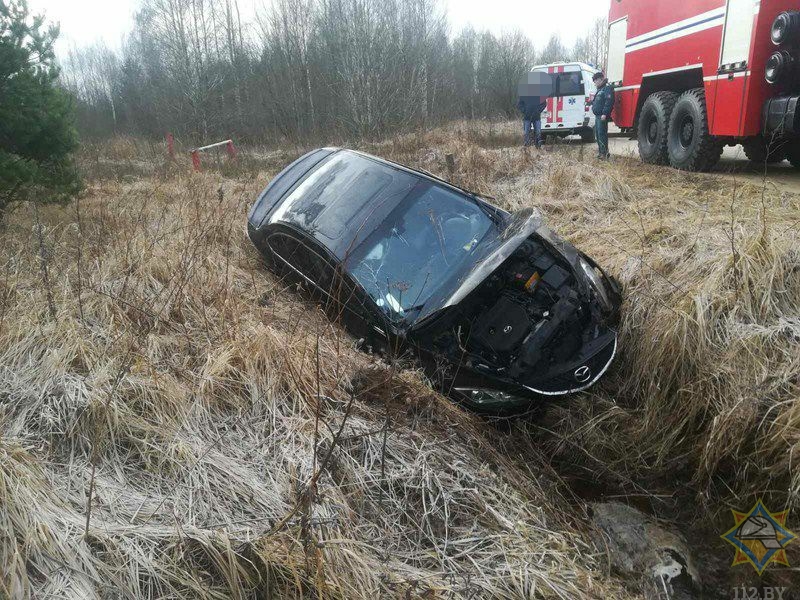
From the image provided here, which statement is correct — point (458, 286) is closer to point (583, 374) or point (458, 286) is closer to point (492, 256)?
point (492, 256)

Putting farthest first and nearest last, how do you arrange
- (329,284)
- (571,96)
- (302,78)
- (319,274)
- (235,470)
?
(302,78)
(571,96)
(319,274)
(329,284)
(235,470)

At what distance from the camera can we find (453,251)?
3.65m

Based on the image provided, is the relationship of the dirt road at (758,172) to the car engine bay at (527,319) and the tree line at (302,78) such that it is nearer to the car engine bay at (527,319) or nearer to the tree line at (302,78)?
the car engine bay at (527,319)

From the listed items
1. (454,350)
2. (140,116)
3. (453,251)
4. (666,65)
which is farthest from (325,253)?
(140,116)

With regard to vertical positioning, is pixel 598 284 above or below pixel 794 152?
below

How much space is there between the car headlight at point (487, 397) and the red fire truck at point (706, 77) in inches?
149

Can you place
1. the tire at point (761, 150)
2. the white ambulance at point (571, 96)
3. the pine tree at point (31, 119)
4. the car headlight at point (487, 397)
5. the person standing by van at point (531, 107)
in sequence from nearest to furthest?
1. the car headlight at point (487, 397)
2. the pine tree at point (31, 119)
3. the tire at point (761, 150)
4. the person standing by van at point (531, 107)
5. the white ambulance at point (571, 96)

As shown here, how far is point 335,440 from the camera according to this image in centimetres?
226

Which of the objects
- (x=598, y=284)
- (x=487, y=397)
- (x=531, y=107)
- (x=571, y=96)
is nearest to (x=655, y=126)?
(x=531, y=107)

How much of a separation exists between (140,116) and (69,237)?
23.0 metres

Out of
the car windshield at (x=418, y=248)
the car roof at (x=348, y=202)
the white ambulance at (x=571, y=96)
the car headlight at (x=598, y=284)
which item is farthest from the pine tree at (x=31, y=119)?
the white ambulance at (x=571, y=96)

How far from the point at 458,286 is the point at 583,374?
38.0 inches

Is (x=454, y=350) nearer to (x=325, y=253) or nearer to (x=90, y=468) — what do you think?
(x=325, y=253)

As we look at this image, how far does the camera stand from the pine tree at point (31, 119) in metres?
5.32
